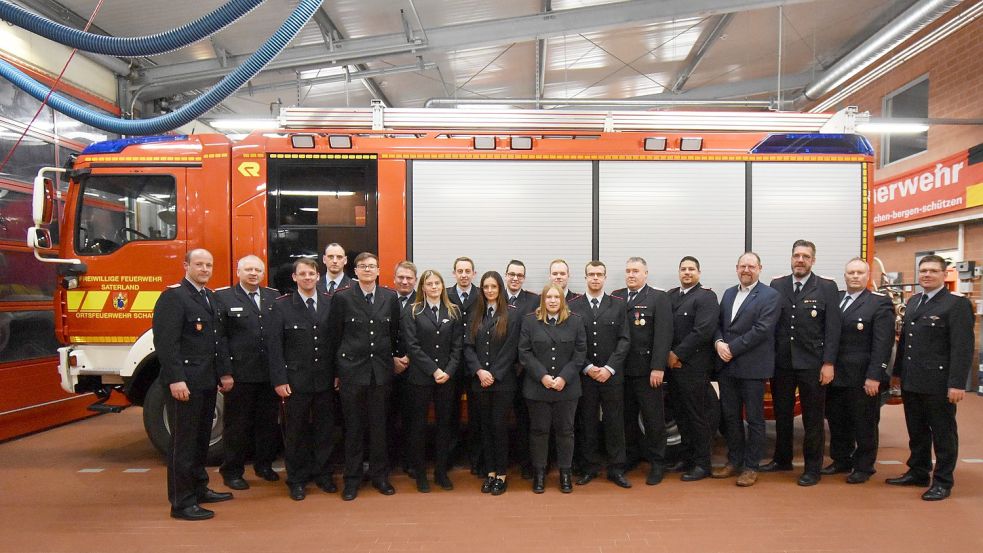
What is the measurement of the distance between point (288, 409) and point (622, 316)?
266 cm

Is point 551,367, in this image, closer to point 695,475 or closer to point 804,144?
point 695,475

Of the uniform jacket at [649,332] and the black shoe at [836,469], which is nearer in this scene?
the uniform jacket at [649,332]

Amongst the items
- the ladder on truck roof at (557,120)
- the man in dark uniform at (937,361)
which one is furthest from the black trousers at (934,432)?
the ladder on truck roof at (557,120)

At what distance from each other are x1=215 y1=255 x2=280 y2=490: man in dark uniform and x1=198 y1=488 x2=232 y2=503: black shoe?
0.76 ft

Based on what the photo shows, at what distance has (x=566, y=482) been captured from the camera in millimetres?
4133

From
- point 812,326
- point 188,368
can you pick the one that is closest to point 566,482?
point 812,326

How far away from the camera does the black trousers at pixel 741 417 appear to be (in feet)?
14.1

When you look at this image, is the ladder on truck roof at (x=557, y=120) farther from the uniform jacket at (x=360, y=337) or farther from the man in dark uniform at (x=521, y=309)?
the uniform jacket at (x=360, y=337)

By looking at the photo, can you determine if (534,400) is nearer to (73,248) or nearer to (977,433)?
(73,248)

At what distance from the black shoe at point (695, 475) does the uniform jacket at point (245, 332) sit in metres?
3.44

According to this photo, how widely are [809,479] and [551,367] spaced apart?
2.33 metres

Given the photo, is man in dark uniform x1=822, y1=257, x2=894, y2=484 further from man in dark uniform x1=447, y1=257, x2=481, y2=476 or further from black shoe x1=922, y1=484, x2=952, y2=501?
man in dark uniform x1=447, y1=257, x2=481, y2=476

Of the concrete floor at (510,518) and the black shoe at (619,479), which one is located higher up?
the black shoe at (619,479)

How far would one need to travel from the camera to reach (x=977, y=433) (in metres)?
6.05
